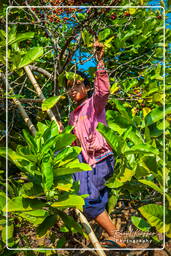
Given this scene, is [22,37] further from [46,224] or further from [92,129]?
[46,224]

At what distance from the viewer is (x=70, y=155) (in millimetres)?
1040

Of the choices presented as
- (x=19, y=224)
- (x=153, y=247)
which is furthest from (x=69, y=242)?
(x=153, y=247)

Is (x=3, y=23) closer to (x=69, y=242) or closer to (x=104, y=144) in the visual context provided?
(x=104, y=144)

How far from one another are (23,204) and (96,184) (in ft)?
1.45

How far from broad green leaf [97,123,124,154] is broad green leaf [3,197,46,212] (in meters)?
0.32

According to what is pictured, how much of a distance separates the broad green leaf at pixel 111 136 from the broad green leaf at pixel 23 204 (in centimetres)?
32

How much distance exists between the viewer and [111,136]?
1027 millimetres

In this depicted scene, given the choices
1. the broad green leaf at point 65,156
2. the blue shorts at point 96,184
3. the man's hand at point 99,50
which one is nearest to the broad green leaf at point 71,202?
the broad green leaf at point 65,156

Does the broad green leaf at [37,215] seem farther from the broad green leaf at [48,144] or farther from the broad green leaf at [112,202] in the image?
the broad green leaf at [112,202]

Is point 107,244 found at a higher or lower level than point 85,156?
lower

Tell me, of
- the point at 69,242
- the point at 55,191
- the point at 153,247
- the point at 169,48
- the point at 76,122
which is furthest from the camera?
the point at 169,48

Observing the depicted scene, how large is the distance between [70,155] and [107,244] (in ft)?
1.57

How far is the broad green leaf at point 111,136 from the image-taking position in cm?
100

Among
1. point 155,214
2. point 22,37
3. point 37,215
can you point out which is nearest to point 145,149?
point 155,214
